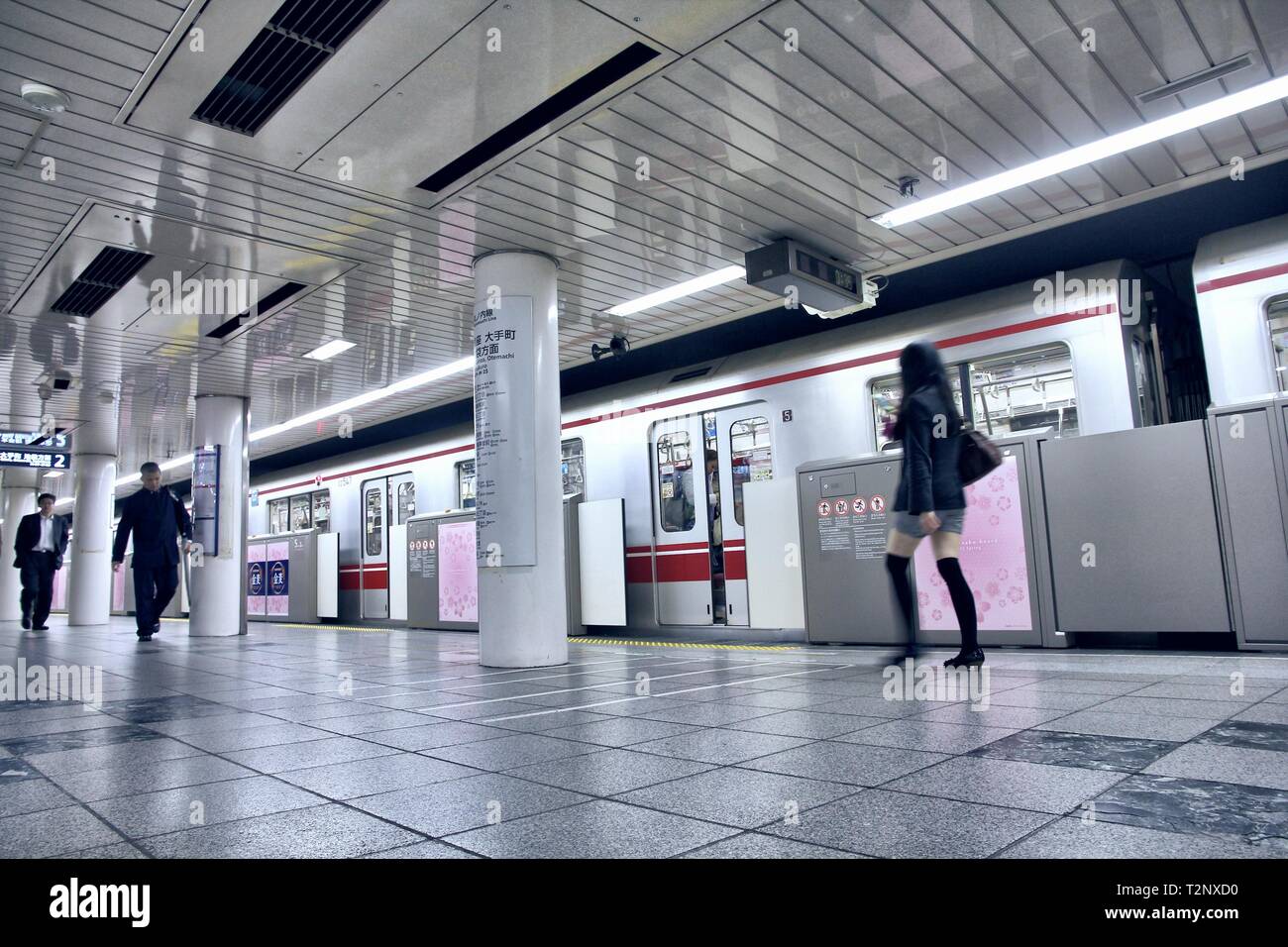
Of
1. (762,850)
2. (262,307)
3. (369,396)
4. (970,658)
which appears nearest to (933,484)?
(970,658)

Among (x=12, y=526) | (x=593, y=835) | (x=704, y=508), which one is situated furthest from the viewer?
(x=12, y=526)

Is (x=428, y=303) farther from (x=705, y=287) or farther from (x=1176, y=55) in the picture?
(x=1176, y=55)

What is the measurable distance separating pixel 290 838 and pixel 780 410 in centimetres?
756

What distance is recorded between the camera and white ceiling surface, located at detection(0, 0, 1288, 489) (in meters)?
4.68

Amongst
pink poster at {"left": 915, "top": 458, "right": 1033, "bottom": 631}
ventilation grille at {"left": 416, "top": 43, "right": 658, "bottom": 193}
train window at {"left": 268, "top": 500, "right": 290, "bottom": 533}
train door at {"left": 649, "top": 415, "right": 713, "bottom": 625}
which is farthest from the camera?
train window at {"left": 268, "top": 500, "right": 290, "bottom": 533}

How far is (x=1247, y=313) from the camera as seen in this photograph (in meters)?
6.38

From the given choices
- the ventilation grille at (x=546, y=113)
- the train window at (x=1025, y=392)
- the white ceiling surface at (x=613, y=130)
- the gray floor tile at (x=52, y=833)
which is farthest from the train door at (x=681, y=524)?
the gray floor tile at (x=52, y=833)

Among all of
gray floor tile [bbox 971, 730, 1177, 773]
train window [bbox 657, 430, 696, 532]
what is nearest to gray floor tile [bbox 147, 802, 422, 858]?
gray floor tile [bbox 971, 730, 1177, 773]

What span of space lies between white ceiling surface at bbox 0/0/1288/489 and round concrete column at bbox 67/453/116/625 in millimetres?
9192

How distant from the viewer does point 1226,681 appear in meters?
4.44

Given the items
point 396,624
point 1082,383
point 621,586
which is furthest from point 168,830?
point 396,624

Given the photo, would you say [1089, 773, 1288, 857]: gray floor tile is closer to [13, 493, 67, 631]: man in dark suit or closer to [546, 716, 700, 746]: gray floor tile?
[546, 716, 700, 746]: gray floor tile

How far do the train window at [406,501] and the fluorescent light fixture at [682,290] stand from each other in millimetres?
6041

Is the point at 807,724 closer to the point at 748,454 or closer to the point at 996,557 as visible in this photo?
the point at 996,557
